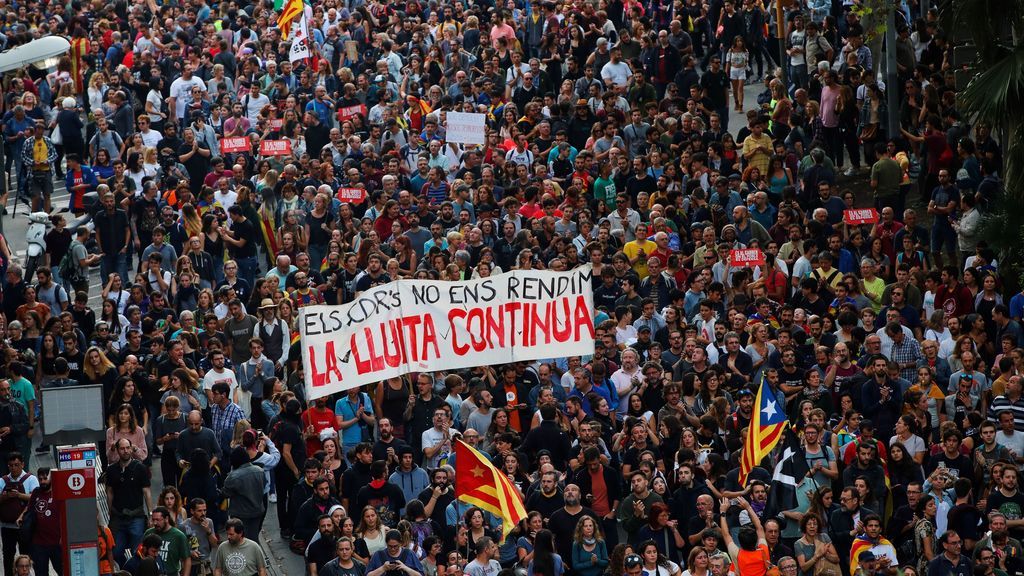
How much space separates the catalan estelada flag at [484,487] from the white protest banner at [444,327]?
1.66 m

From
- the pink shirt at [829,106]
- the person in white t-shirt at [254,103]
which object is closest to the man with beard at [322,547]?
the pink shirt at [829,106]

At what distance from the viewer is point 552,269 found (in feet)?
67.9

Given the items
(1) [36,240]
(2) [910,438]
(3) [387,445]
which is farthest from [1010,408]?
(1) [36,240]

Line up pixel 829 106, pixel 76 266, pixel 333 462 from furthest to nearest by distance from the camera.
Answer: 1. pixel 829 106
2. pixel 76 266
3. pixel 333 462

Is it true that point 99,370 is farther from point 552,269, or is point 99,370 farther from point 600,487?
point 600,487

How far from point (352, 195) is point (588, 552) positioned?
362 inches

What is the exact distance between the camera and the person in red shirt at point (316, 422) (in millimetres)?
18516

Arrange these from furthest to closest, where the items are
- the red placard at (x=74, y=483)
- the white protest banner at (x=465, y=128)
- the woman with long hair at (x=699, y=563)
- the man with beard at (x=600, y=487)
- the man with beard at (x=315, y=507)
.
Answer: the white protest banner at (x=465, y=128) → the man with beard at (x=600, y=487) → the man with beard at (x=315, y=507) → the woman with long hair at (x=699, y=563) → the red placard at (x=74, y=483)

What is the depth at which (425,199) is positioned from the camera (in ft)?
81.3

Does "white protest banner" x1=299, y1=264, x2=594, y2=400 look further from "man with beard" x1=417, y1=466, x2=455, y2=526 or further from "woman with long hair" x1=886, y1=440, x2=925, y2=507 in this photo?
"woman with long hair" x1=886, y1=440, x2=925, y2=507

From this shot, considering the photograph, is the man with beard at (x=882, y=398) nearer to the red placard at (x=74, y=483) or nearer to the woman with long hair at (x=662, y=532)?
the woman with long hair at (x=662, y=532)

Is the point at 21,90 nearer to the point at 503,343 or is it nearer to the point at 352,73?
the point at 352,73

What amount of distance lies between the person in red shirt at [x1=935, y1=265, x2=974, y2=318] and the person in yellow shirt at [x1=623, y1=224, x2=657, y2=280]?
359 cm

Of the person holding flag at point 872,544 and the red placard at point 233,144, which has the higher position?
the red placard at point 233,144
